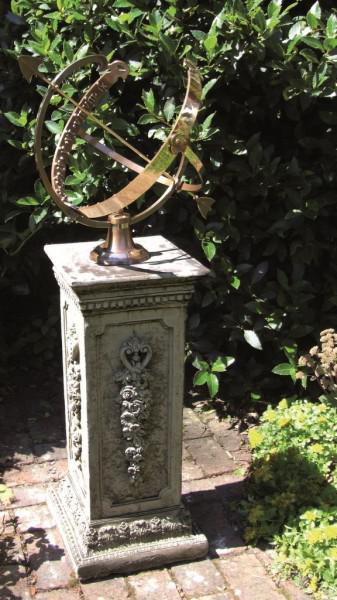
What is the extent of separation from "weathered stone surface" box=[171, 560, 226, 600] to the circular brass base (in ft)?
4.48

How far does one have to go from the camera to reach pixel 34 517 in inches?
137

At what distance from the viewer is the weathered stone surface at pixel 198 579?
120 inches

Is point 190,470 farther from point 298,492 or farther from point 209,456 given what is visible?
point 298,492

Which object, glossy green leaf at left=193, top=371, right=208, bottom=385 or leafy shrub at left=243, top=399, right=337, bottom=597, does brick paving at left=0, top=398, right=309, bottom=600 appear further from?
glossy green leaf at left=193, top=371, right=208, bottom=385

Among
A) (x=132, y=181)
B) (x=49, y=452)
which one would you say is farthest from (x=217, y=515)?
(x=132, y=181)

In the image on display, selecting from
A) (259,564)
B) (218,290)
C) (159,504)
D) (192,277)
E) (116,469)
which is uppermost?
(192,277)

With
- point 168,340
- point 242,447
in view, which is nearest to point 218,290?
point 242,447

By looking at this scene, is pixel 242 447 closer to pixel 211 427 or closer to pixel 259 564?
pixel 211 427

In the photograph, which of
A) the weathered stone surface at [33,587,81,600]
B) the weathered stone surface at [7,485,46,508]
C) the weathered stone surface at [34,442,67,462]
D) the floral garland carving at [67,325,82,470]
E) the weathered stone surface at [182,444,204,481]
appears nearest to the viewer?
the weathered stone surface at [33,587,81,600]

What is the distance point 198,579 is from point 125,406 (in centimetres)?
83

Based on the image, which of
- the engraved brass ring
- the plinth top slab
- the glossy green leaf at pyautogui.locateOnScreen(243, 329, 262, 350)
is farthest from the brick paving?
the engraved brass ring

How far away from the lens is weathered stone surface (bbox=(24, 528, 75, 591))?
3.06 metres

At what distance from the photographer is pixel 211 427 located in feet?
14.3

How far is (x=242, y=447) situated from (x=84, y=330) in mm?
1679
